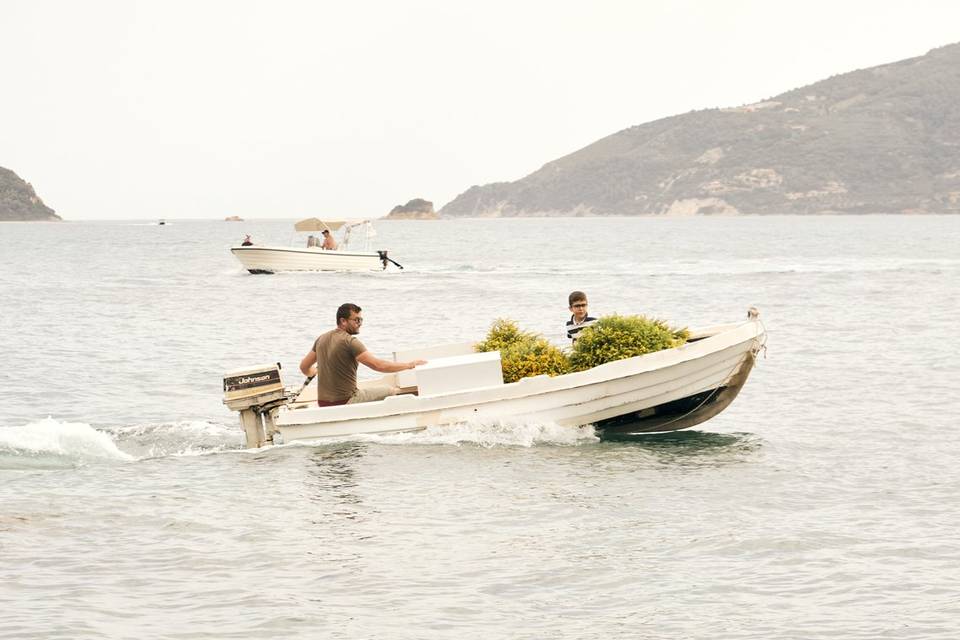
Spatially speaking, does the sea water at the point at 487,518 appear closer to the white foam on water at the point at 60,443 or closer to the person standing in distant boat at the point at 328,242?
the white foam on water at the point at 60,443

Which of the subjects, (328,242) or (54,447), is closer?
(54,447)

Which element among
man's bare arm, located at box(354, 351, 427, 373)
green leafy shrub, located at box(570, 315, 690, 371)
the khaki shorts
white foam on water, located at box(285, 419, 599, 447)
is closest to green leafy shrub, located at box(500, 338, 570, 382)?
green leafy shrub, located at box(570, 315, 690, 371)

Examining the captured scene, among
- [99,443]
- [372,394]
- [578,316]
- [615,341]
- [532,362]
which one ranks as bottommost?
[99,443]

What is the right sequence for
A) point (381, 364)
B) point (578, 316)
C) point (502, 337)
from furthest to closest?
1. point (502, 337)
2. point (578, 316)
3. point (381, 364)

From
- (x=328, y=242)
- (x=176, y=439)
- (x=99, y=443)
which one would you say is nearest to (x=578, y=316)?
(x=176, y=439)

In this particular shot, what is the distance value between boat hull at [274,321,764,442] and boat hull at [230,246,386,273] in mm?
44725

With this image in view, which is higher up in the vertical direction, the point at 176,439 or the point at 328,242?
the point at 328,242

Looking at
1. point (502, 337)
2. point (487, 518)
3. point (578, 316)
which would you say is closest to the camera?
point (487, 518)

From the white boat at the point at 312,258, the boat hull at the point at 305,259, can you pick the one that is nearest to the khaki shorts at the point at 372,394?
the white boat at the point at 312,258

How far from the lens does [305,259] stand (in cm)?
6134

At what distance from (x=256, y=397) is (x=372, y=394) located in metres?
1.69

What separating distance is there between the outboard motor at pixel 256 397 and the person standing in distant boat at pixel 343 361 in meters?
0.53

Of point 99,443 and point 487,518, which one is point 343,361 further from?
point 487,518

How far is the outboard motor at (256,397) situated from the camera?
16.2 meters
